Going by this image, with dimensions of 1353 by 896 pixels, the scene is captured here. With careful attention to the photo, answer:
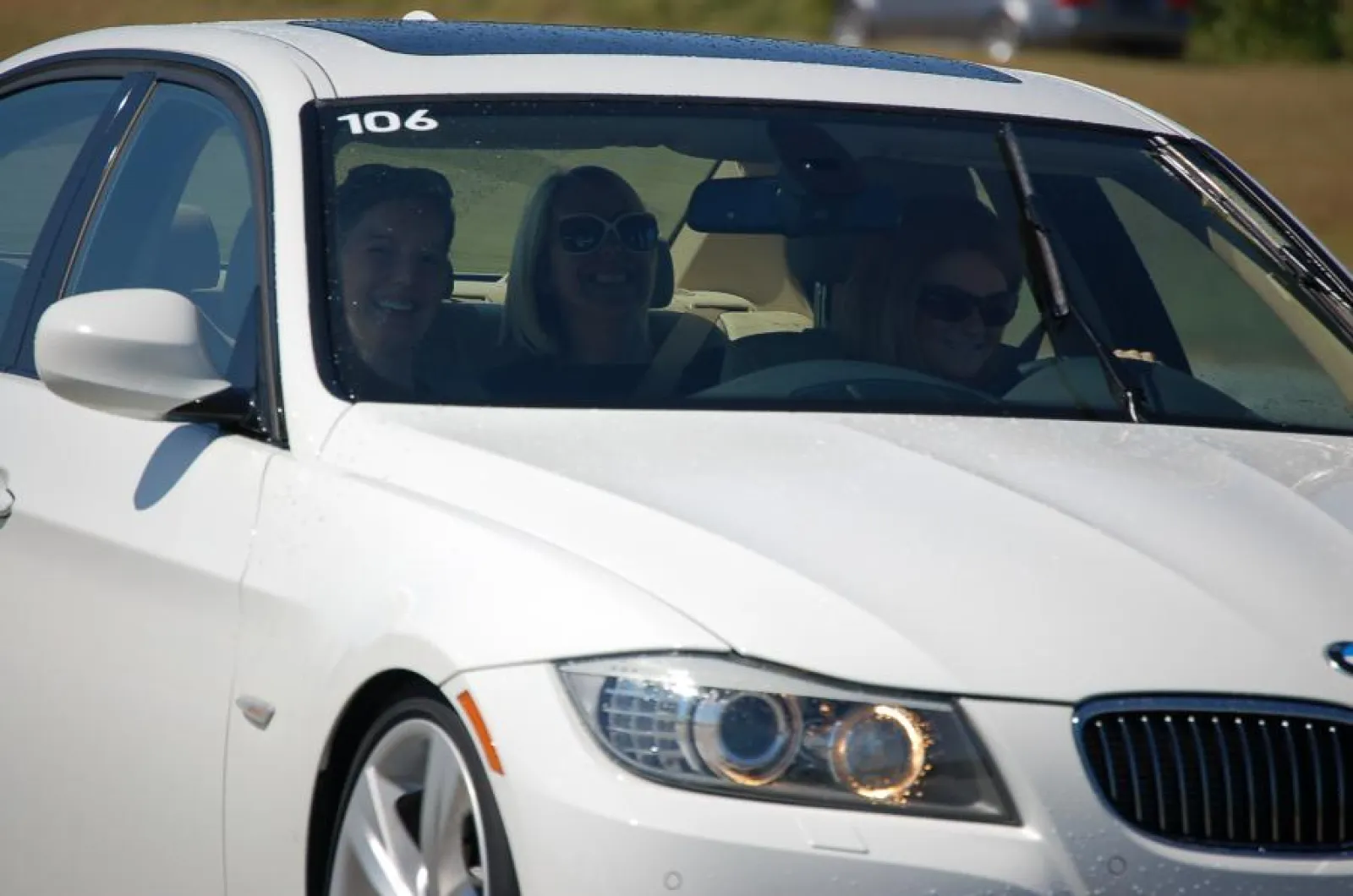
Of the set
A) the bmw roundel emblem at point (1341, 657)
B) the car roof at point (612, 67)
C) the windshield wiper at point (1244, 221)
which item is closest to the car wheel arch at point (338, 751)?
the bmw roundel emblem at point (1341, 657)

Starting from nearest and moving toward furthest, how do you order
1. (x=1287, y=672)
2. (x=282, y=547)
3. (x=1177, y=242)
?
(x=1287, y=672) < (x=282, y=547) < (x=1177, y=242)

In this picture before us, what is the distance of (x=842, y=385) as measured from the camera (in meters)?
4.46

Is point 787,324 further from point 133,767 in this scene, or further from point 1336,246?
point 1336,246

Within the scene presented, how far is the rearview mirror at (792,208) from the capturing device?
15.9 feet

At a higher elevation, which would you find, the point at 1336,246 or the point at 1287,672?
the point at 1287,672

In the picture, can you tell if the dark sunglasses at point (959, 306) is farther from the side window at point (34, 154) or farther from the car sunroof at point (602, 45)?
the side window at point (34, 154)

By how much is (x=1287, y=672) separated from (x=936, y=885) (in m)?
0.53

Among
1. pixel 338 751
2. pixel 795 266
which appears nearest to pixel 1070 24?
pixel 795 266

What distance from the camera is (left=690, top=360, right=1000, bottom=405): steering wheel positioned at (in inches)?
173

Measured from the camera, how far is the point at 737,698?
334 cm

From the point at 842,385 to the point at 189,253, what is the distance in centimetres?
119

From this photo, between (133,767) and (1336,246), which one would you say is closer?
(133,767)

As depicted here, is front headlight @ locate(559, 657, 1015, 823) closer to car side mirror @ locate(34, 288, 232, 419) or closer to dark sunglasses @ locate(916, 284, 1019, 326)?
car side mirror @ locate(34, 288, 232, 419)

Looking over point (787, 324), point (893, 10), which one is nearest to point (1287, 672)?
point (787, 324)
